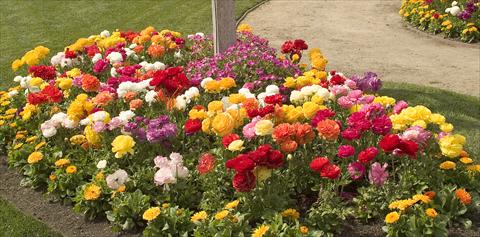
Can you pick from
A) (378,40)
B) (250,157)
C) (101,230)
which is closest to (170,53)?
(101,230)

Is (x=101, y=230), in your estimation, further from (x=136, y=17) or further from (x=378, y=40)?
(x=136, y=17)

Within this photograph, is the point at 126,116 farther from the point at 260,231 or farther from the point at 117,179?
the point at 260,231

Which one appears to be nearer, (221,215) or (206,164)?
(221,215)

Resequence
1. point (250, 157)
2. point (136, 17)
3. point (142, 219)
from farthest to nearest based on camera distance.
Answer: point (136, 17) < point (142, 219) < point (250, 157)

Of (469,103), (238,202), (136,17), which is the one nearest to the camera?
(238,202)

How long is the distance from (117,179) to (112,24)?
7493 millimetres

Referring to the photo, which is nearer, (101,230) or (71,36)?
(101,230)

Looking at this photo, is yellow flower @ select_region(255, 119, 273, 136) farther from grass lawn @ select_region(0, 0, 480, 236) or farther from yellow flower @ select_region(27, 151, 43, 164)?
grass lawn @ select_region(0, 0, 480, 236)

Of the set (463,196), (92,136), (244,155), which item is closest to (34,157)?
(92,136)

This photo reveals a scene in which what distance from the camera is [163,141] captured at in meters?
5.08

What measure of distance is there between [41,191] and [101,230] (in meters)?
0.98

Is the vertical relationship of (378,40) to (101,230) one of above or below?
below

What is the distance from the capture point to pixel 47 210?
5.07 meters

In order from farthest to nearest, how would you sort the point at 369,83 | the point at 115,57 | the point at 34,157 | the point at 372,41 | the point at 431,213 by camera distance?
the point at 372,41
the point at 115,57
the point at 369,83
the point at 34,157
the point at 431,213
